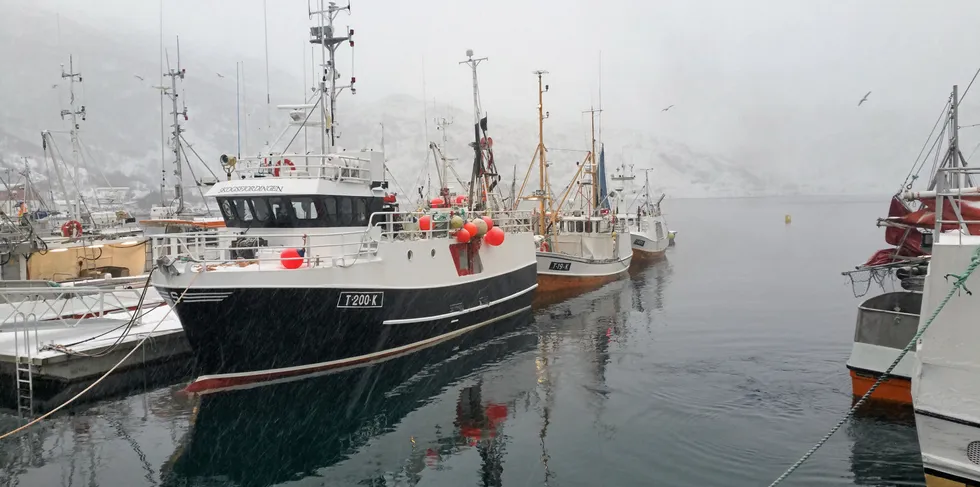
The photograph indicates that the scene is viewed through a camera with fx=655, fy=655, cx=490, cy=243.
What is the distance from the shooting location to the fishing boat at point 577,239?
30672 mm

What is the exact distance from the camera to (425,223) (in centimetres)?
1798

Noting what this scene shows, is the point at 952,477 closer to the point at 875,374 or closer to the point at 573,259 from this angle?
the point at 875,374

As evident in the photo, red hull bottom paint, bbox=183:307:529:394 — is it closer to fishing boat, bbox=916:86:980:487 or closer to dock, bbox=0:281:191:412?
dock, bbox=0:281:191:412

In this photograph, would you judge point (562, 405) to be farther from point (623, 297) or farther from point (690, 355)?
point (623, 297)

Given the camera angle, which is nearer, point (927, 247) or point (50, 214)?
point (927, 247)

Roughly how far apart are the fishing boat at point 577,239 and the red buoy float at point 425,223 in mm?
11357

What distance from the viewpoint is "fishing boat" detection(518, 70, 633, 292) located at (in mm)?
30672

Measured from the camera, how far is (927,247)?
11930 mm

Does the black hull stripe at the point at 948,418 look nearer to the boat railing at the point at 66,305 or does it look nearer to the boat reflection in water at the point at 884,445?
the boat reflection in water at the point at 884,445

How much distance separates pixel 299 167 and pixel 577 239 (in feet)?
68.5

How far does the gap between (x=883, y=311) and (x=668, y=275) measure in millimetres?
26623

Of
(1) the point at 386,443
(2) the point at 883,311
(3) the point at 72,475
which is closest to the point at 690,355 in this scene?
(2) the point at 883,311

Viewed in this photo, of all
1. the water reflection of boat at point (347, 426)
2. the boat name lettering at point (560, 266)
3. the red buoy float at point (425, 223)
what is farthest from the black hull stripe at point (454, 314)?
the boat name lettering at point (560, 266)

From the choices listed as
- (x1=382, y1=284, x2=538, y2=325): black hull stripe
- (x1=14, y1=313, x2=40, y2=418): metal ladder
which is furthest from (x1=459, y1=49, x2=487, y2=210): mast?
(x1=14, y1=313, x2=40, y2=418): metal ladder
